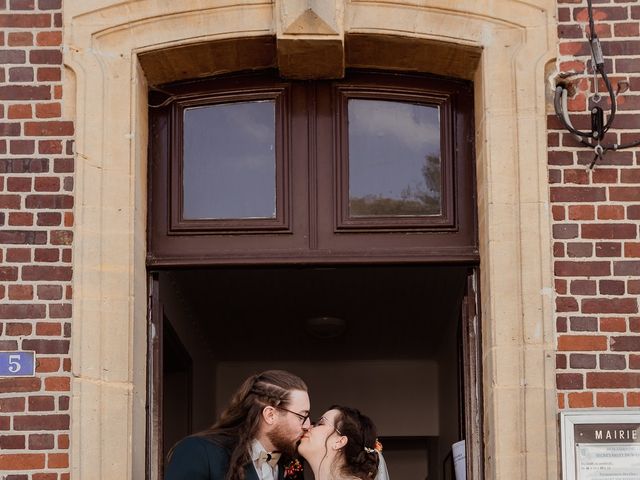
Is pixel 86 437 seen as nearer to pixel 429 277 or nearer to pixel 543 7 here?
pixel 543 7

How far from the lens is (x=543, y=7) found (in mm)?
7270

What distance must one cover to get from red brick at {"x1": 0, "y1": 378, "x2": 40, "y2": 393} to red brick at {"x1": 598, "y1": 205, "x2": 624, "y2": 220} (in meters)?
2.96

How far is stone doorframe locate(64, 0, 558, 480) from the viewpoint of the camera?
680 cm

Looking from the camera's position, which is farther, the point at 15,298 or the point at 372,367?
the point at 372,367

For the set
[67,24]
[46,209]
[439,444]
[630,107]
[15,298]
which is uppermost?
[67,24]

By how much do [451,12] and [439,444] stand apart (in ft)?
27.5

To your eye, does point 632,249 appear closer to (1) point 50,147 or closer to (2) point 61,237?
(2) point 61,237

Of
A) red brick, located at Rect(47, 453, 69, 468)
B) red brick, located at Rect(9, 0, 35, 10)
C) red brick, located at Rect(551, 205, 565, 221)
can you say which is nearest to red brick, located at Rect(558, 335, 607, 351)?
red brick, located at Rect(551, 205, 565, 221)

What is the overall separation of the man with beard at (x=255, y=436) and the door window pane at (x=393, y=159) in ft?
3.71

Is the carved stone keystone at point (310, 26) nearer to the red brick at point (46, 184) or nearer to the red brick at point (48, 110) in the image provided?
the red brick at point (48, 110)

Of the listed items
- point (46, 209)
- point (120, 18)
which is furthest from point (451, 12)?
point (46, 209)

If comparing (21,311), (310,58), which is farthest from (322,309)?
(21,311)

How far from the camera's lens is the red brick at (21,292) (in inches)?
276

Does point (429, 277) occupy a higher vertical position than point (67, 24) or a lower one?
lower
